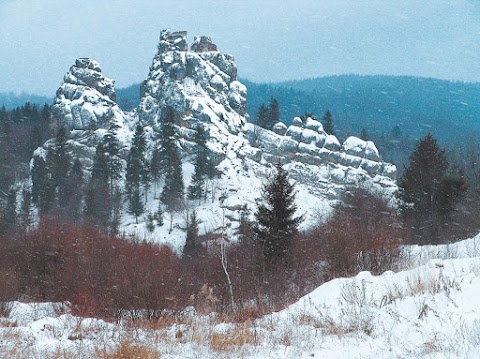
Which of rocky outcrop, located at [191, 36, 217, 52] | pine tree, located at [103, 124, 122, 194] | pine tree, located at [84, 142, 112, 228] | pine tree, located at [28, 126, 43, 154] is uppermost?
rocky outcrop, located at [191, 36, 217, 52]

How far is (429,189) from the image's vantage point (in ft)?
120

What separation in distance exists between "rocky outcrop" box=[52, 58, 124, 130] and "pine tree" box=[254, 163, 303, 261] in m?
69.9

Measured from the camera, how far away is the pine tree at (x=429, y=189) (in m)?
34.2

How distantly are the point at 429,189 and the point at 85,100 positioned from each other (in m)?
74.6

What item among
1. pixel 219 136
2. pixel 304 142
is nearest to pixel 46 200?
pixel 219 136

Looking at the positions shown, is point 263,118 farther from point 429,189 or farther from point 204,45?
point 429,189

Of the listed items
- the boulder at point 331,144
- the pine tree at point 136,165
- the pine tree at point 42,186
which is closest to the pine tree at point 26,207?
the pine tree at point 42,186

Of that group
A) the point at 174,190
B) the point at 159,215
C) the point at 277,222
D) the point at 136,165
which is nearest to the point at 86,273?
the point at 277,222

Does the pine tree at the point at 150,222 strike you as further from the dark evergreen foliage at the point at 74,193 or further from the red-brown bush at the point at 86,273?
the red-brown bush at the point at 86,273

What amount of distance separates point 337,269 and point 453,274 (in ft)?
33.6

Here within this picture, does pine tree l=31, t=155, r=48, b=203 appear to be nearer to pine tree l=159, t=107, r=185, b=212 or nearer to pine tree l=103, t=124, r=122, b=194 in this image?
pine tree l=103, t=124, r=122, b=194

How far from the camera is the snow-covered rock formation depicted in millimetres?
77312

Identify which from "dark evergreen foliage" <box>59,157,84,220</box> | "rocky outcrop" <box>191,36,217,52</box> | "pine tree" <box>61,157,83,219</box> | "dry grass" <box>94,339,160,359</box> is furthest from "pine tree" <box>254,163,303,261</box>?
"rocky outcrop" <box>191,36,217,52</box>

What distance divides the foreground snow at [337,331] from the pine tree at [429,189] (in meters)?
28.1
